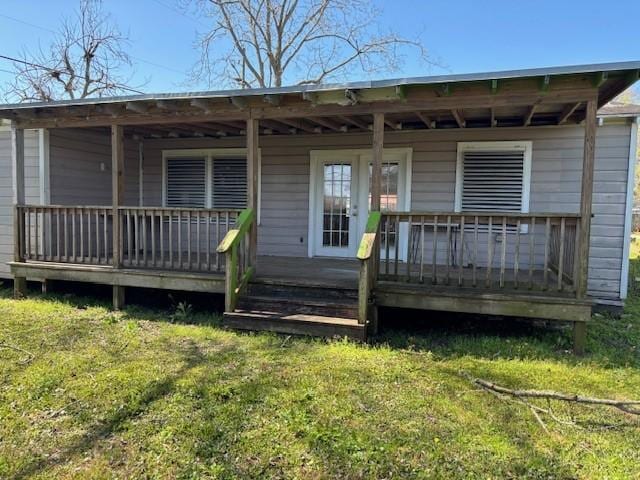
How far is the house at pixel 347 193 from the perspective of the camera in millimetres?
4820

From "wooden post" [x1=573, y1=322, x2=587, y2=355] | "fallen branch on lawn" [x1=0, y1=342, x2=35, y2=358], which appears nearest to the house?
"wooden post" [x1=573, y1=322, x2=587, y2=355]

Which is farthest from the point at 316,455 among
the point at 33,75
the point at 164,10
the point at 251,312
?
the point at 164,10

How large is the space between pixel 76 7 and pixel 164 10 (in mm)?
3268

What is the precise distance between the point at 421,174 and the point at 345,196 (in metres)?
A: 1.25

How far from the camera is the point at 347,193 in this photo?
24.9ft

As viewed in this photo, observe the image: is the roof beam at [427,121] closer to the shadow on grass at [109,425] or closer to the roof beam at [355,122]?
the roof beam at [355,122]

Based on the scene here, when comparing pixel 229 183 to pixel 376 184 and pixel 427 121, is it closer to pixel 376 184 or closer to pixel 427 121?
pixel 427 121

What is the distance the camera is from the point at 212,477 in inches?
104

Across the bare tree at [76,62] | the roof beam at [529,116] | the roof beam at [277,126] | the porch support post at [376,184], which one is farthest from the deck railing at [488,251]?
the bare tree at [76,62]

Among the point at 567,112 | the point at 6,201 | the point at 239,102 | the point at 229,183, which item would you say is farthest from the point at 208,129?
the point at 567,112

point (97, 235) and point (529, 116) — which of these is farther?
point (97, 235)

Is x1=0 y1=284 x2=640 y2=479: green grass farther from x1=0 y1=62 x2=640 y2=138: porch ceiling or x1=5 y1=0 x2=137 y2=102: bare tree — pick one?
x1=5 y1=0 x2=137 y2=102: bare tree

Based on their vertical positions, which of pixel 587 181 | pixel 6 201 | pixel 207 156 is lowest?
pixel 6 201

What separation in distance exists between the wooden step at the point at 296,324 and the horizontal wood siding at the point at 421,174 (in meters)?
2.78
